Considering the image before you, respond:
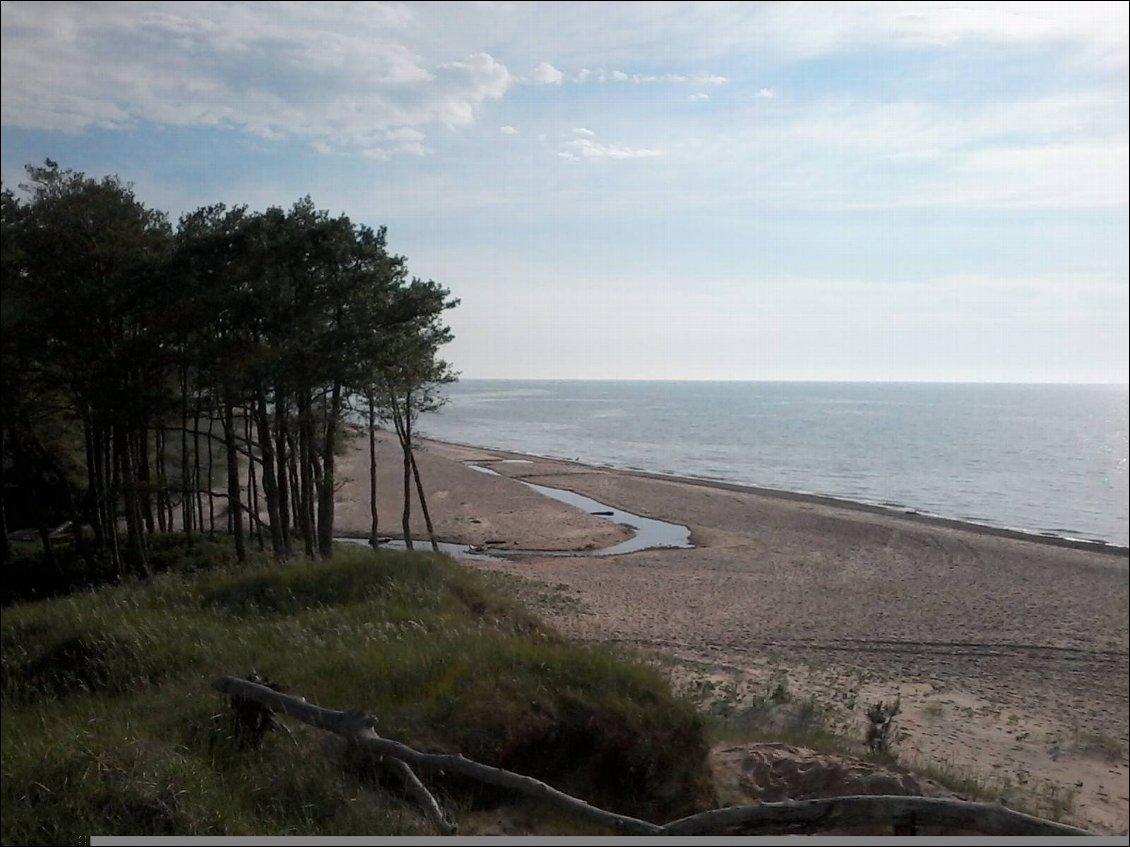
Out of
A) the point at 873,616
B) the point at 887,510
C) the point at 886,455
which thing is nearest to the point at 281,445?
the point at 873,616

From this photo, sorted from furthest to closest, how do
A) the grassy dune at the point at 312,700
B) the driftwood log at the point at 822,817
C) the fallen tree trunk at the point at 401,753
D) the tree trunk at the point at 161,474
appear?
the tree trunk at the point at 161,474
the grassy dune at the point at 312,700
the fallen tree trunk at the point at 401,753
the driftwood log at the point at 822,817

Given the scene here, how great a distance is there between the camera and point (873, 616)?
21.3 m

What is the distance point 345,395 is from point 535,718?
14242 mm

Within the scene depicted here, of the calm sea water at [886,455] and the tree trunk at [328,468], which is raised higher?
the tree trunk at [328,468]

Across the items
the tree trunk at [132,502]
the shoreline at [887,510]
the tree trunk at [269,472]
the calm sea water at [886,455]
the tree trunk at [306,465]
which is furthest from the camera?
the calm sea water at [886,455]

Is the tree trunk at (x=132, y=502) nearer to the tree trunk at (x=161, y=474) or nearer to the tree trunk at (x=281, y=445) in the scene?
the tree trunk at (x=161, y=474)

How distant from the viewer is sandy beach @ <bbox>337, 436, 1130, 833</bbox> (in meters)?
12.1

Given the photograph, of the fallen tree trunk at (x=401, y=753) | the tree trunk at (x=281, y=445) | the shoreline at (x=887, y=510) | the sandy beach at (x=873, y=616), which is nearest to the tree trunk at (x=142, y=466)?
the tree trunk at (x=281, y=445)

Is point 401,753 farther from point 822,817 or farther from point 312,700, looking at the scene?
point 822,817

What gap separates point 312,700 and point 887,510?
132ft

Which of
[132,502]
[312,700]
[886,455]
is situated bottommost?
[886,455]

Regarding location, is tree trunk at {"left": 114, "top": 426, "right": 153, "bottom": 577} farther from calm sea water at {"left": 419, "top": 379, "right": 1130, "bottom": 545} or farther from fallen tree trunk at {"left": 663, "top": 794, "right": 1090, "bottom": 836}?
calm sea water at {"left": 419, "top": 379, "right": 1130, "bottom": 545}

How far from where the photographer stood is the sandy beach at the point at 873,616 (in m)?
12.1

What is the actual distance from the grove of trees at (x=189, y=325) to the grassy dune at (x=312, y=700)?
8.22m
